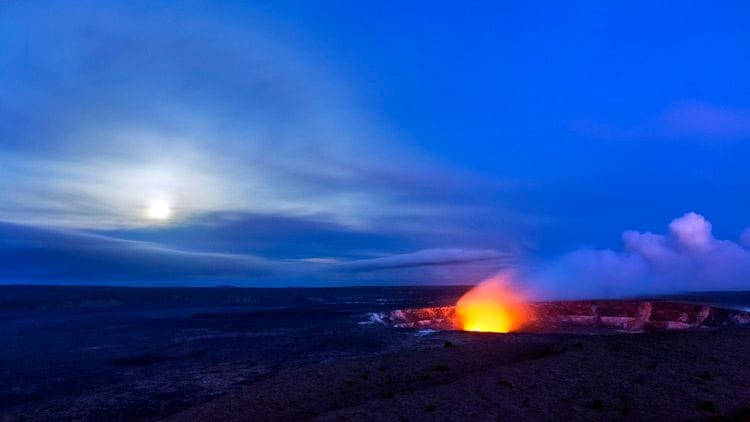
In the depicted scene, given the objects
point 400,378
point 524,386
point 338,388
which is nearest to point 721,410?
point 524,386

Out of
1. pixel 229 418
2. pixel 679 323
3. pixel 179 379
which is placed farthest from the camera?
pixel 679 323

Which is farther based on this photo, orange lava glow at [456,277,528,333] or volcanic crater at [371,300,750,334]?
orange lava glow at [456,277,528,333]

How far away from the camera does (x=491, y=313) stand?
230 ft

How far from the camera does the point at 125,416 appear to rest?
2309 centimetres

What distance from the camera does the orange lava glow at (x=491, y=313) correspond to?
64.1 m

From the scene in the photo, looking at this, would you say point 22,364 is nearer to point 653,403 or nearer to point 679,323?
point 653,403

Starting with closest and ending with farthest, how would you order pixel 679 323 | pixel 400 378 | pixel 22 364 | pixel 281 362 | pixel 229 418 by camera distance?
pixel 229 418 → pixel 400 378 → pixel 281 362 → pixel 22 364 → pixel 679 323

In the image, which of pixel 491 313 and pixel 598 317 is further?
pixel 491 313

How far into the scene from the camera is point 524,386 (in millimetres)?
20266

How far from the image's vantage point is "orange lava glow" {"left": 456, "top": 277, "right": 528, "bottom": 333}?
64.1 metres

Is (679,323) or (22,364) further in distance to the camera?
(679,323)

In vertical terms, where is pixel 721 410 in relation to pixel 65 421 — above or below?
above

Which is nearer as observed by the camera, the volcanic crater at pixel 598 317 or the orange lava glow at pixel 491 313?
the volcanic crater at pixel 598 317

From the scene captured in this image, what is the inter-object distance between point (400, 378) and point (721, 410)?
12.7 metres
